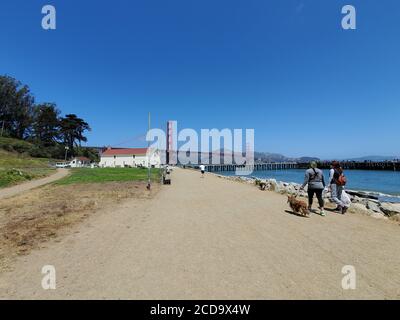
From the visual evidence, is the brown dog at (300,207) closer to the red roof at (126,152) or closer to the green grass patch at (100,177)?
the green grass patch at (100,177)

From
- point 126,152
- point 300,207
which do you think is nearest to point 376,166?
point 126,152

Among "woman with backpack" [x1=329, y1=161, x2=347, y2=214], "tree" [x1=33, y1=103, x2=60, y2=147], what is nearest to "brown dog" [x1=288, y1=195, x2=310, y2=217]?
"woman with backpack" [x1=329, y1=161, x2=347, y2=214]

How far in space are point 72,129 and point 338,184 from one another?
9454 cm

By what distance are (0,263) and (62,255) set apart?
110 centimetres

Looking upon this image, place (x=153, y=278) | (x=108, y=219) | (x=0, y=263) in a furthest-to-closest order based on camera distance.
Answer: (x=108, y=219) < (x=0, y=263) < (x=153, y=278)

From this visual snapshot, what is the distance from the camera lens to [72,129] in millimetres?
92312

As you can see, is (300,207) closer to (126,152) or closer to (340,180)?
(340,180)

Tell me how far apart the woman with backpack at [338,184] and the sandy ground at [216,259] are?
101 cm

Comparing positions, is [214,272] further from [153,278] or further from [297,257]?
[297,257]

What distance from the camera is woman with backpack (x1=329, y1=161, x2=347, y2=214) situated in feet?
36.0

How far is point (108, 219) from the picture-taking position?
32.2 ft
